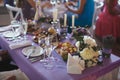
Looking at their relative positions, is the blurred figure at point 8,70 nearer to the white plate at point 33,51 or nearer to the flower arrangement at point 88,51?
the white plate at point 33,51

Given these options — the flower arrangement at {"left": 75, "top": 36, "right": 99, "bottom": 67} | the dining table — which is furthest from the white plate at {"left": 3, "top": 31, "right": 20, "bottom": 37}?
the flower arrangement at {"left": 75, "top": 36, "right": 99, "bottom": 67}

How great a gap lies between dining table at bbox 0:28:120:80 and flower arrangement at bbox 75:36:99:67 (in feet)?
0.18

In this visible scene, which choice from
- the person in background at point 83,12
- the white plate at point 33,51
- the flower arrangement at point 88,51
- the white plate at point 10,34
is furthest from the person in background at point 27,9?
the flower arrangement at point 88,51

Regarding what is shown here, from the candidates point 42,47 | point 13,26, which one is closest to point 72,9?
point 13,26

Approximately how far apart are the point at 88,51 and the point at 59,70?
259 mm

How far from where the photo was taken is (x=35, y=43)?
1.81 metres

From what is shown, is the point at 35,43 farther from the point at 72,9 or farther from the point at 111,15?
the point at 111,15

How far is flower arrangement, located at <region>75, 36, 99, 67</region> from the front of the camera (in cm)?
135

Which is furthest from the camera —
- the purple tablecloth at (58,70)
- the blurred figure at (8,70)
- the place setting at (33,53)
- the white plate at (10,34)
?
the white plate at (10,34)

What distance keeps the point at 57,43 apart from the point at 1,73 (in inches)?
23.6

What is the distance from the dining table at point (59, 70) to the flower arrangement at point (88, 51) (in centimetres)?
5

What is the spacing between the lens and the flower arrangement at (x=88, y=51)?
1.35 m

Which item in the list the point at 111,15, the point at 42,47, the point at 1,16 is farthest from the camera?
the point at 1,16

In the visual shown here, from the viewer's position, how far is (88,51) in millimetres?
1355
